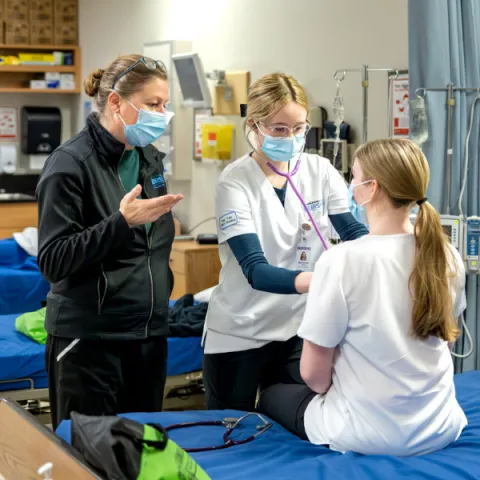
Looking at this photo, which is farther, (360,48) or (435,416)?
(360,48)

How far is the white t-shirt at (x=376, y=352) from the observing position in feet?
6.29

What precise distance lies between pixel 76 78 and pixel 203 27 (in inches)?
98.4

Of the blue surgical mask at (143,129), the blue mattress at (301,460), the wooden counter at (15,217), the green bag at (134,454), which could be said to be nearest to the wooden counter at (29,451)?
the green bag at (134,454)

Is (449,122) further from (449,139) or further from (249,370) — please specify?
(249,370)

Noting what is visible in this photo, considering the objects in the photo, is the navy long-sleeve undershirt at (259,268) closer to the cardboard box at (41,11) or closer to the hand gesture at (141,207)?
the hand gesture at (141,207)

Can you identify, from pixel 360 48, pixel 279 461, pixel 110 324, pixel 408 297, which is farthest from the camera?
pixel 360 48

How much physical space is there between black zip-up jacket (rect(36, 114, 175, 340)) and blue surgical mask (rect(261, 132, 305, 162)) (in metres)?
0.35

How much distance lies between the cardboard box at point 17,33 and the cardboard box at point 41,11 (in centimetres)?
10

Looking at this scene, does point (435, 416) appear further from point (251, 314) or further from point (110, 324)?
point (110, 324)

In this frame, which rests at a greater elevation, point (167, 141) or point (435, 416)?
point (167, 141)

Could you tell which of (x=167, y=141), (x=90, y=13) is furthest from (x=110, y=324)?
(x=90, y=13)

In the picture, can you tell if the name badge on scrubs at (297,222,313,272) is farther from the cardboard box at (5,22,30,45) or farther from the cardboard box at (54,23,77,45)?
the cardboard box at (54,23,77,45)

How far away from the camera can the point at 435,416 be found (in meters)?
2.03

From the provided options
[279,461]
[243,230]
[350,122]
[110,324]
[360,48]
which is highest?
[360,48]
